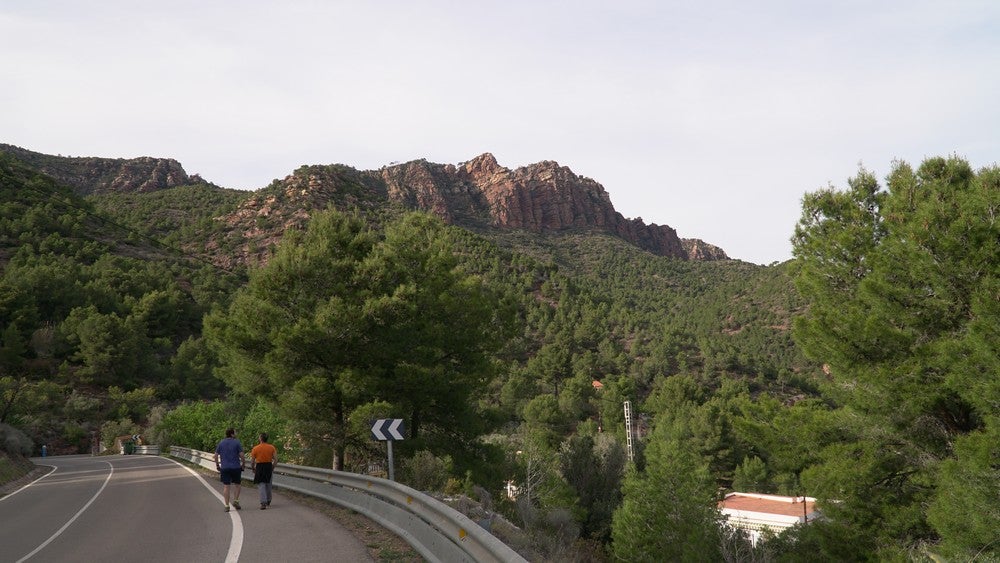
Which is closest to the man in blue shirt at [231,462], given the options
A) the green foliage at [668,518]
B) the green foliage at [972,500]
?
the green foliage at [972,500]

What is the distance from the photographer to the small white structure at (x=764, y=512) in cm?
3444

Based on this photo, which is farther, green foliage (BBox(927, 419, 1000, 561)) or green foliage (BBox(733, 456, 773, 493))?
green foliage (BBox(733, 456, 773, 493))

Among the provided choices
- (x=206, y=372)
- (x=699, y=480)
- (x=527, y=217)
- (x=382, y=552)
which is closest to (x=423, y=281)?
(x=382, y=552)

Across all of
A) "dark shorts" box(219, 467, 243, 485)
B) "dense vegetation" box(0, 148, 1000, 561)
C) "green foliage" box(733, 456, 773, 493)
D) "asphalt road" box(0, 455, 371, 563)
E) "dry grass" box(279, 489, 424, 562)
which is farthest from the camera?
"green foliage" box(733, 456, 773, 493)

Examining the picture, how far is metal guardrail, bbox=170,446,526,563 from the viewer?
17.5 feet

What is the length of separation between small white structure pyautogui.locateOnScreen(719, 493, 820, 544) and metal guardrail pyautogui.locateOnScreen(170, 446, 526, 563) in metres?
25.5

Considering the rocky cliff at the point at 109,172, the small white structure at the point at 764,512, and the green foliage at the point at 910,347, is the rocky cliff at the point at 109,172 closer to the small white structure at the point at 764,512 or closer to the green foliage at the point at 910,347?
the small white structure at the point at 764,512

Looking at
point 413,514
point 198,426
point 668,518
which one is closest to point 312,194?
point 198,426

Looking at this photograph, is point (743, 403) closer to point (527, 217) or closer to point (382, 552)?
point (382, 552)

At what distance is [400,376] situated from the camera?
18984 mm

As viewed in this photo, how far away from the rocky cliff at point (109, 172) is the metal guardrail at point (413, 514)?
172 metres

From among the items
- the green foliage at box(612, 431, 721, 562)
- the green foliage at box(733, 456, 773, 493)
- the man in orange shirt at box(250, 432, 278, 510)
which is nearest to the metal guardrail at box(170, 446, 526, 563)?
the man in orange shirt at box(250, 432, 278, 510)

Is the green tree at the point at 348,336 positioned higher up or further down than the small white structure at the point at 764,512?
higher up

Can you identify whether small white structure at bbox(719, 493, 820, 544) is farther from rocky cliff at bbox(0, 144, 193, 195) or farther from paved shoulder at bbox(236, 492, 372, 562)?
rocky cliff at bbox(0, 144, 193, 195)
